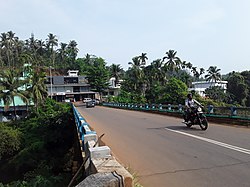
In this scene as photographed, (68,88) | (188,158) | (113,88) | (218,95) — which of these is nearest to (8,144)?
(188,158)

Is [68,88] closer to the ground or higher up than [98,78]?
closer to the ground

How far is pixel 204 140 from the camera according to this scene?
8789 millimetres

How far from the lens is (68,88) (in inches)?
2840

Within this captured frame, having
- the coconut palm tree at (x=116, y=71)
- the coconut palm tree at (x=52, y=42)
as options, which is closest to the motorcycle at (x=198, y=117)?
the coconut palm tree at (x=116, y=71)

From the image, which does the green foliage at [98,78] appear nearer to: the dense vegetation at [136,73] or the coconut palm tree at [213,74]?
the dense vegetation at [136,73]

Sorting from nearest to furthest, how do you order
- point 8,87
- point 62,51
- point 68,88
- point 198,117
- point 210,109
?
point 198,117
point 210,109
point 8,87
point 68,88
point 62,51

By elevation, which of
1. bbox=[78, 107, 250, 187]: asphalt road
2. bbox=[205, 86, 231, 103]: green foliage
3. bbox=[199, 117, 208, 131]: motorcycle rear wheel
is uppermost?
bbox=[205, 86, 231, 103]: green foliage

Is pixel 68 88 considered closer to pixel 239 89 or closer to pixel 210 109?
pixel 239 89

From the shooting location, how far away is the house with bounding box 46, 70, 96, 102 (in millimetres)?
71312

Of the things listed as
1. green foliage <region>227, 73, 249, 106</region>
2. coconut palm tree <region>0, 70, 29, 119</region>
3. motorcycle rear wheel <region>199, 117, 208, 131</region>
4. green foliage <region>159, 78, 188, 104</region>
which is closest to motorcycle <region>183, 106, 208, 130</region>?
motorcycle rear wheel <region>199, 117, 208, 131</region>

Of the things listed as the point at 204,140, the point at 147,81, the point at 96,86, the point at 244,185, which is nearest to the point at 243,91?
the point at 147,81

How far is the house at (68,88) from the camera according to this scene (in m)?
71.3

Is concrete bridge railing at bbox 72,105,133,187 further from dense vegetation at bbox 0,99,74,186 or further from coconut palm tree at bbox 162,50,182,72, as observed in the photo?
coconut palm tree at bbox 162,50,182,72

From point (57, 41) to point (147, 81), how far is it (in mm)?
41688
